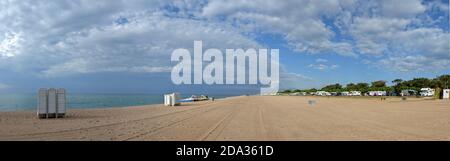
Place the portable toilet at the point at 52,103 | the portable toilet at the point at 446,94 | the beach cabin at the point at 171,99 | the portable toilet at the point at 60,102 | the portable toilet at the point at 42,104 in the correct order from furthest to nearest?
the portable toilet at the point at 446,94 → the beach cabin at the point at 171,99 → the portable toilet at the point at 60,102 → the portable toilet at the point at 52,103 → the portable toilet at the point at 42,104

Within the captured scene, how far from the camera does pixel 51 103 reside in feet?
65.3

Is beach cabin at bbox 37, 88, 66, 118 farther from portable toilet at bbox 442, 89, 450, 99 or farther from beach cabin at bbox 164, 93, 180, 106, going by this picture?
portable toilet at bbox 442, 89, 450, 99

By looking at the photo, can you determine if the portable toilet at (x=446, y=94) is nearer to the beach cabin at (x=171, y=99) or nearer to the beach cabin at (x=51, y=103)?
the beach cabin at (x=171, y=99)

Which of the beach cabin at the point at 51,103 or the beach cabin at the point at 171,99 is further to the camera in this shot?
the beach cabin at the point at 171,99

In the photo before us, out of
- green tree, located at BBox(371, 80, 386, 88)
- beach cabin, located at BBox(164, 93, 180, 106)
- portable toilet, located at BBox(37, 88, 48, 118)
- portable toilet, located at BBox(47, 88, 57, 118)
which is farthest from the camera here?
green tree, located at BBox(371, 80, 386, 88)

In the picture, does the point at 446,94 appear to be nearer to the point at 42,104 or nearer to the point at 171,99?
the point at 171,99

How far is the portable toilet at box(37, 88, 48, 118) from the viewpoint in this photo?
768 inches

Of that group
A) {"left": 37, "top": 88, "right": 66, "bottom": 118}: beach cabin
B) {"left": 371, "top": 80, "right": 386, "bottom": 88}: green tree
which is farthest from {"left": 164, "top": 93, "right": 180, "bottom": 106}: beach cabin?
{"left": 371, "top": 80, "right": 386, "bottom": 88}: green tree

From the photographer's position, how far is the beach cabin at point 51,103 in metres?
19.6

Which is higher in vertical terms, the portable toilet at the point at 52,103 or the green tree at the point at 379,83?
the green tree at the point at 379,83

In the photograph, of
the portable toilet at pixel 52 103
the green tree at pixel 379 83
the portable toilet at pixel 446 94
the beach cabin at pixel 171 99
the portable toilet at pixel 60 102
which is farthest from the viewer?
the green tree at pixel 379 83

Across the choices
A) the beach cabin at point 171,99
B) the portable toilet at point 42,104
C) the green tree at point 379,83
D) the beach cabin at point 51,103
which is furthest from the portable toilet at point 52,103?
the green tree at point 379,83

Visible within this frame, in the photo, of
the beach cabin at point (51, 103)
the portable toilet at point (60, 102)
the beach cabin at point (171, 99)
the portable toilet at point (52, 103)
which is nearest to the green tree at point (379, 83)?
the beach cabin at point (171, 99)
